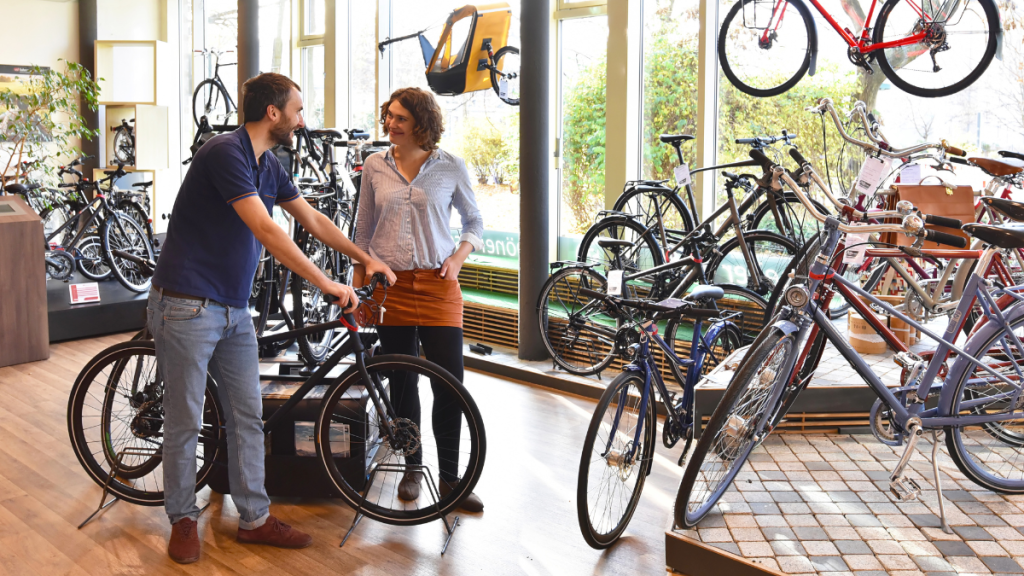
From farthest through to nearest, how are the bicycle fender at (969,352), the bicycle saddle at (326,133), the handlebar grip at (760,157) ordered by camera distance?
the bicycle saddle at (326,133)
the handlebar grip at (760,157)
the bicycle fender at (969,352)

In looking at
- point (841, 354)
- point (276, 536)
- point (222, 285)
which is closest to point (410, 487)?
point (276, 536)

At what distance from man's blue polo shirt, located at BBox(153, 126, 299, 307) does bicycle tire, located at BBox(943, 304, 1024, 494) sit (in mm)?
2604

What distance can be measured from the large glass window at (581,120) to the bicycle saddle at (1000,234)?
13.8ft

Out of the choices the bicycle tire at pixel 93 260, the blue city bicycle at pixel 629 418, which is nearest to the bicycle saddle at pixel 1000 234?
the blue city bicycle at pixel 629 418

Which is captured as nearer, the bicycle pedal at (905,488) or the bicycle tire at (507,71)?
the bicycle pedal at (905,488)

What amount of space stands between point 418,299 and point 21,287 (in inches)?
161

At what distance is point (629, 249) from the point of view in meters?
5.65

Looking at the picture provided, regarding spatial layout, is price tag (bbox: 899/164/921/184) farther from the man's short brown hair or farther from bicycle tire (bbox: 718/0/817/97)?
the man's short brown hair

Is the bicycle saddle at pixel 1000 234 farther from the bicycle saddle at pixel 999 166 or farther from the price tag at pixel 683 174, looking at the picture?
the price tag at pixel 683 174

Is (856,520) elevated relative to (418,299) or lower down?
lower down

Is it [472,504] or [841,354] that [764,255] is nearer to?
[841,354]

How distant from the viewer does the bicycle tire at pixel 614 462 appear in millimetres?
2971

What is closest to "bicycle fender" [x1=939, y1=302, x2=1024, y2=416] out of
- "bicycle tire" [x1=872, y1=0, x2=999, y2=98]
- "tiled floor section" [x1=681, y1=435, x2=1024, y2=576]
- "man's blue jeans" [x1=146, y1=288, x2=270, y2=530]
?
"tiled floor section" [x1=681, y1=435, x2=1024, y2=576]

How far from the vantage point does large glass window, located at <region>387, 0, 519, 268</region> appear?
828 centimetres
